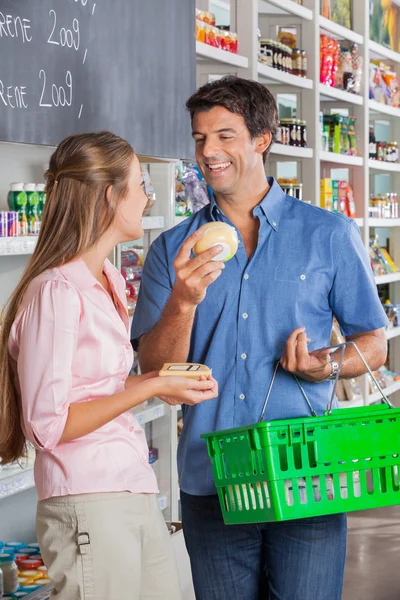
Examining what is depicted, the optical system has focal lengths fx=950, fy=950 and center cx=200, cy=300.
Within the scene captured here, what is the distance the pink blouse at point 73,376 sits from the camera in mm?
1899

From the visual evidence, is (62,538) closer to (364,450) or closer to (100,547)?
(100,547)

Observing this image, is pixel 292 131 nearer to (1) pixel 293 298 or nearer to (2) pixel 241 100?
(2) pixel 241 100

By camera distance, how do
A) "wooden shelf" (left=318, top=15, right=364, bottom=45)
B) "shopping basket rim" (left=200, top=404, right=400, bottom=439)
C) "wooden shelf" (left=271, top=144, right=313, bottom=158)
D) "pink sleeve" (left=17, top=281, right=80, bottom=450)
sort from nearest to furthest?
"pink sleeve" (left=17, top=281, right=80, bottom=450)
"shopping basket rim" (left=200, top=404, right=400, bottom=439)
"wooden shelf" (left=271, top=144, right=313, bottom=158)
"wooden shelf" (left=318, top=15, right=364, bottom=45)

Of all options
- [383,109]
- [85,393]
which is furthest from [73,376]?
[383,109]

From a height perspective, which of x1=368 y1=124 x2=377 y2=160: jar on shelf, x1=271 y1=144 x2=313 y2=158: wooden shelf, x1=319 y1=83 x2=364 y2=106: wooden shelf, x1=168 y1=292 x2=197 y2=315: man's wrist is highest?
x1=319 y1=83 x2=364 y2=106: wooden shelf

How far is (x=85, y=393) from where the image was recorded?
1988mm

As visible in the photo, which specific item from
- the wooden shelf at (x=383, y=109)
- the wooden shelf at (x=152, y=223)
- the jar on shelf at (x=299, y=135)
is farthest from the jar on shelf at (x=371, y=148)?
the wooden shelf at (x=152, y=223)

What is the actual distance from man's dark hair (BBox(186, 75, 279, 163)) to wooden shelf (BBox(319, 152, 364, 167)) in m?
3.61

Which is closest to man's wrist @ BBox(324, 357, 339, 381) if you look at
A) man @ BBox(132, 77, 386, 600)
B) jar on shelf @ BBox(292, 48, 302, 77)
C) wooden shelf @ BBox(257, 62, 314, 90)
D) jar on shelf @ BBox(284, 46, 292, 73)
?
man @ BBox(132, 77, 386, 600)

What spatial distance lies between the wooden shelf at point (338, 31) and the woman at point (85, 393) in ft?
13.9

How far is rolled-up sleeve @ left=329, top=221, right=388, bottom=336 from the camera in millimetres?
2439

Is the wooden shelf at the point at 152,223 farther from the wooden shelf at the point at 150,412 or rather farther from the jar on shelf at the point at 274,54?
the jar on shelf at the point at 274,54

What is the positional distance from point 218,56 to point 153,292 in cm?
238

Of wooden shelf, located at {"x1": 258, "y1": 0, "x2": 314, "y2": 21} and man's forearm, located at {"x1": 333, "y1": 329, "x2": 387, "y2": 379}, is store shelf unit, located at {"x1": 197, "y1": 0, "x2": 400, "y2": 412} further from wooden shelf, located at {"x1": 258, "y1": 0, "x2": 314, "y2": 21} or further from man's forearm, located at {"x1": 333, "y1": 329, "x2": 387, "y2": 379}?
man's forearm, located at {"x1": 333, "y1": 329, "x2": 387, "y2": 379}
